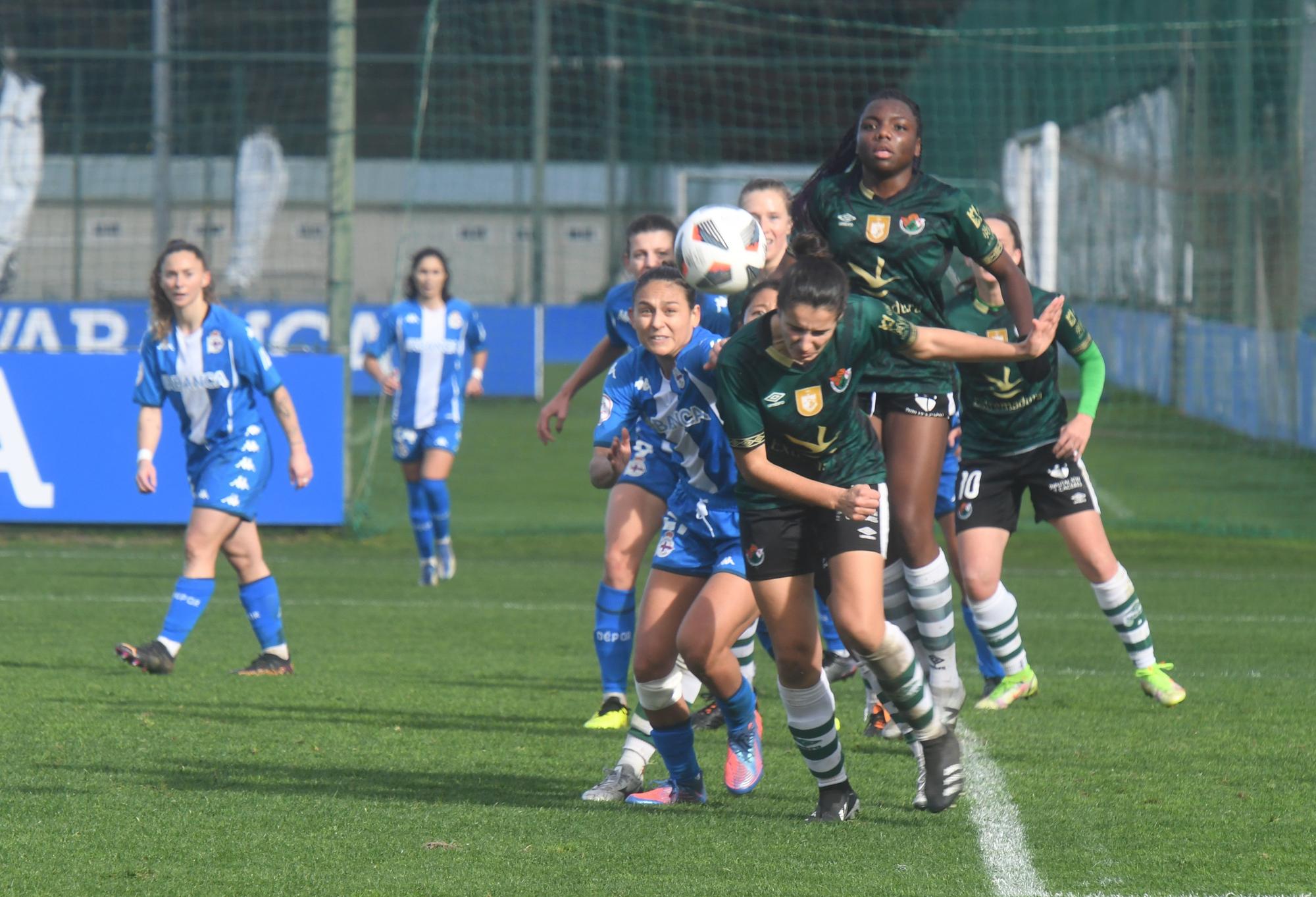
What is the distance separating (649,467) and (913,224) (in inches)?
55.7

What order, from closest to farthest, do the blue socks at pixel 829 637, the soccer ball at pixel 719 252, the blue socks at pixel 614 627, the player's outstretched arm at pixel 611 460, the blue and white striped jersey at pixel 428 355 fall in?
1. the soccer ball at pixel 719 252
2. the player's outstretched arm at pixel 611 460
3. the blue socks at pixel 614 627
4. the blue socks at pixel 829 637
5. the blue and white striped jersey at pixel 428 355

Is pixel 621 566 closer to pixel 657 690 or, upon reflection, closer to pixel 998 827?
pixel 657 690

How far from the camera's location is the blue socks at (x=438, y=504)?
11.2 meters

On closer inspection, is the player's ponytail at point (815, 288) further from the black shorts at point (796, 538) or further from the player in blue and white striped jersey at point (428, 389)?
the player in blue and white striped jersey at point (428, 389)

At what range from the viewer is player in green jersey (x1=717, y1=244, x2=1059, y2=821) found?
4.71 m

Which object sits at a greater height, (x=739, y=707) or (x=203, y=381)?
(x=203, y=381)

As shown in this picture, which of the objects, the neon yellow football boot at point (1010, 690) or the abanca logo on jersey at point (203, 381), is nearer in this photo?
the neon yellow football boot at point (1010, 690)

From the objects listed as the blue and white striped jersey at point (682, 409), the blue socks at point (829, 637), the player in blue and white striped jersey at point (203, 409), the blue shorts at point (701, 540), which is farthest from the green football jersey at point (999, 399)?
the player in blue and white striped jersey at point (203, 409)

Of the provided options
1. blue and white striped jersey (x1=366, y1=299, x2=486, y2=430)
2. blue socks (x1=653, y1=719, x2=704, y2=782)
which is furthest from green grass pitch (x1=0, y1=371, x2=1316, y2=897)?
blue and white striped jersey (x1=366, y1=299, x2=486, y2=430)

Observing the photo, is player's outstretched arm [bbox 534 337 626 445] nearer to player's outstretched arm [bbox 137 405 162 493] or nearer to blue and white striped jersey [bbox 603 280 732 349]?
blue and white striped jersey [bbox 603 280 732 349]

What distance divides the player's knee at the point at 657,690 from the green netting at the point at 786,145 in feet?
29.0

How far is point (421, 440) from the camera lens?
1149cm

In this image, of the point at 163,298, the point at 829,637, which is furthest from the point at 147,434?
the point at 829,637

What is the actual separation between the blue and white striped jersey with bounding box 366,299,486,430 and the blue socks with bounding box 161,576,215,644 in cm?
387
